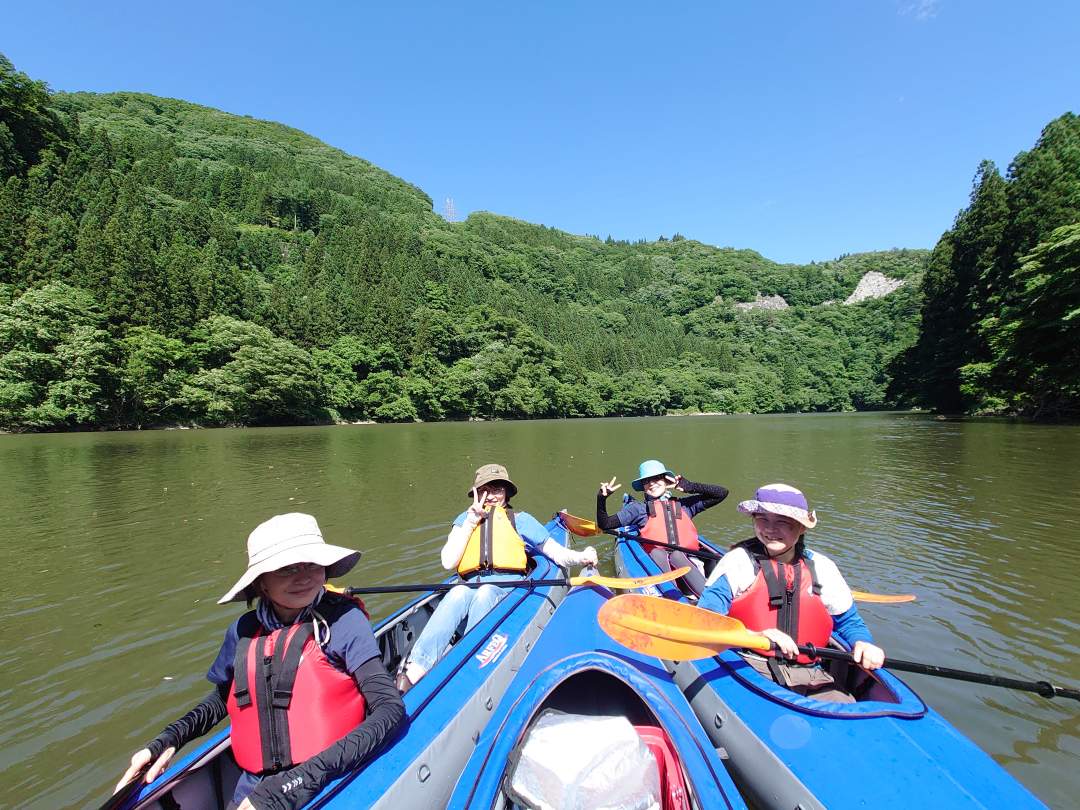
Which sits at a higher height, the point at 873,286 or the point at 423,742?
the point at 873,286

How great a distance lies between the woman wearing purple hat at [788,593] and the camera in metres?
3.17

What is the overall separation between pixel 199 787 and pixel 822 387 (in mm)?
108478

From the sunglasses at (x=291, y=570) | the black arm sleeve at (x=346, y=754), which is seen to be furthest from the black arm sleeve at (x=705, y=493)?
the sunglasses at (x=291, y=570)

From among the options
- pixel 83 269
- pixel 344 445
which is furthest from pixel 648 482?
pixel 83 269

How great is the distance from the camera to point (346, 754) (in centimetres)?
221

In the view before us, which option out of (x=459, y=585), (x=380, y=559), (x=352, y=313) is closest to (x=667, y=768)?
(x=459, y=585)

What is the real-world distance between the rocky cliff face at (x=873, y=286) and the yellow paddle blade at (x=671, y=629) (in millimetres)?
163050

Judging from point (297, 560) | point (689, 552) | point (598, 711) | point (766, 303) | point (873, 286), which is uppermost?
point (873, 286)

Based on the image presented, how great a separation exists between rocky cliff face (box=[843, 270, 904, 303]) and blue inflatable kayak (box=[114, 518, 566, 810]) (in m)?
163

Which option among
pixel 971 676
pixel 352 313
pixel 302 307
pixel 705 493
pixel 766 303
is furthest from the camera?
pixel 766 303

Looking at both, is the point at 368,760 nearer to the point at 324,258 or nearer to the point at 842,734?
the point at 842,734

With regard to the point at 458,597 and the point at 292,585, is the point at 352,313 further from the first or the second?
the point at 292,585

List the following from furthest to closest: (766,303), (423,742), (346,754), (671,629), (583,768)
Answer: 1. (766,303)
2. (671,629)
3. (583,768)
4. (423,742)
5. (346,754)

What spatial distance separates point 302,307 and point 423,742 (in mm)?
56493
